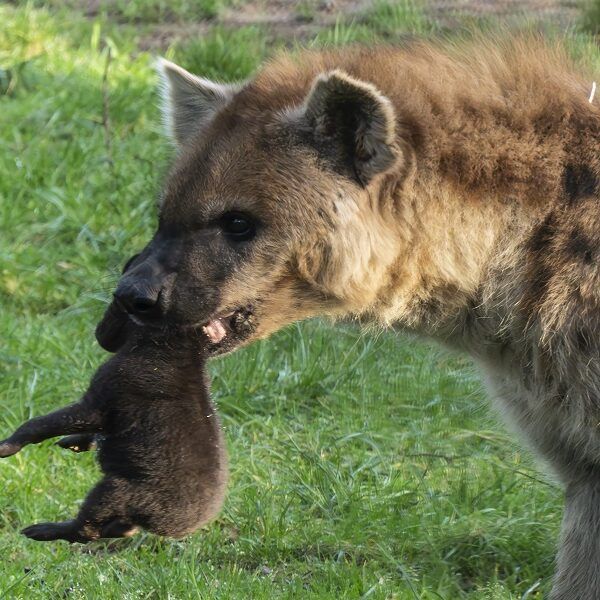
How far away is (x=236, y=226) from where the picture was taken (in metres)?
3.04

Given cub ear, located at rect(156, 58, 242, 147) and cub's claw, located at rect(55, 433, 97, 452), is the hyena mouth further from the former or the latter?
cub ear, located at rect(156, 58, 242, 147)

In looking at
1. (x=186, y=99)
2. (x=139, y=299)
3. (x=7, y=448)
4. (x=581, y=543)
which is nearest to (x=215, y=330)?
(x=139, y=299)

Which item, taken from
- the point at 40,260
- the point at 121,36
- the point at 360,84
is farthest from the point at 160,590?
the point at 121,36

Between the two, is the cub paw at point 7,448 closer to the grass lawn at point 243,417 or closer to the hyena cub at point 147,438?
the hyena cub at point 147,438

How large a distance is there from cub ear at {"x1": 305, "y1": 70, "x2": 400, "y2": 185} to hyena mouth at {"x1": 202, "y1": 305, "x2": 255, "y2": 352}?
1.36 feet

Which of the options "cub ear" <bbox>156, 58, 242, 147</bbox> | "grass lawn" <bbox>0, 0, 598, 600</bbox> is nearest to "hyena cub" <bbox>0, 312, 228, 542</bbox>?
"grass lawn" <bbox>0, 0, 598, 600</bbox>

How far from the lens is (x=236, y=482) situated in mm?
4023

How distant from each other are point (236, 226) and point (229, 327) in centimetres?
24

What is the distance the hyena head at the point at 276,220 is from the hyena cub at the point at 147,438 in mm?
104

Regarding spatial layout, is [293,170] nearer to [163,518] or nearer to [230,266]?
[230,266]

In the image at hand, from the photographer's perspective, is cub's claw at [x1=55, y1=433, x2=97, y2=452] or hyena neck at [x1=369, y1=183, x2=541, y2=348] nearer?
hyena neck at [x1=369, y1=183, x2=541, y2=348]

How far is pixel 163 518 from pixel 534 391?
919 mm

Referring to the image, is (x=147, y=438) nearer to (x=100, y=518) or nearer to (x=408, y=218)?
(x=100, y=518)

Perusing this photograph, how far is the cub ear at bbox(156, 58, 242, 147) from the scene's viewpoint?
137 inches
